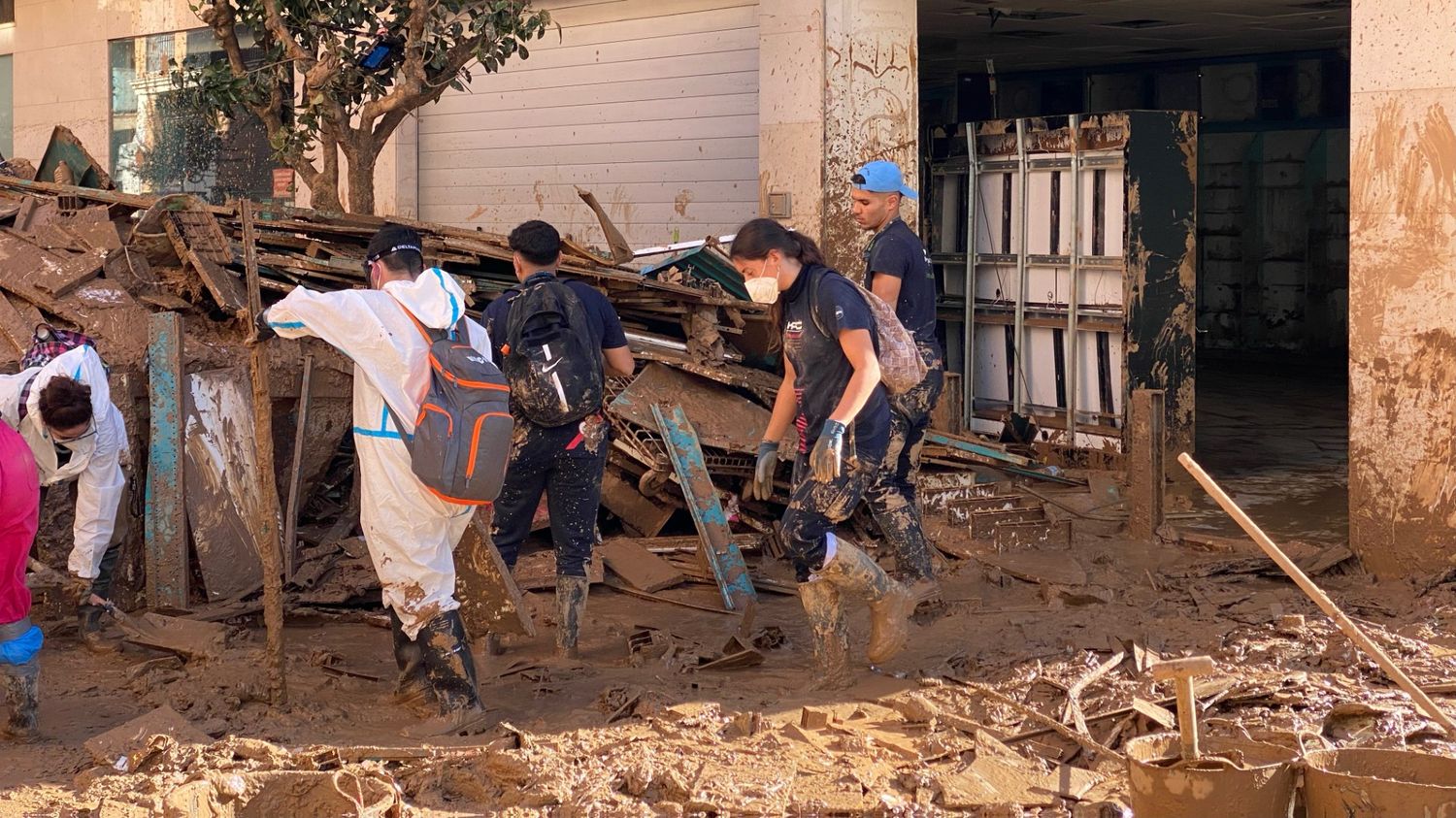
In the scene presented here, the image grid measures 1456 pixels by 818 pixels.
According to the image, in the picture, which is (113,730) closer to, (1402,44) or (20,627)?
(20,627)

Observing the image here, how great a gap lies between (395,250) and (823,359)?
1692 millimetres

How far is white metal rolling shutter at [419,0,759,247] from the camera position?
11570 mm

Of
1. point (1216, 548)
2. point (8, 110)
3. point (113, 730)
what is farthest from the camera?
point (8, 110)

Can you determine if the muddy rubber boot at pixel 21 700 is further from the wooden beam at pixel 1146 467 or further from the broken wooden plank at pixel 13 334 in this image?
the wooden beam at pixel 1146 467

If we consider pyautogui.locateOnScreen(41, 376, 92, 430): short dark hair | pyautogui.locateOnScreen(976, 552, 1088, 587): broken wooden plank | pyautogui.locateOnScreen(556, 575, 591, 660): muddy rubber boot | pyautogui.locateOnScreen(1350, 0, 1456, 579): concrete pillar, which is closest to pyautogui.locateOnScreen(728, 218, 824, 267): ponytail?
pyautogui.locateOnScreen(556, 575, 591, 660): muddy rubber boot

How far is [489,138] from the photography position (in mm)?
13367

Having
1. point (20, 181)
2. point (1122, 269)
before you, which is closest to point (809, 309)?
point (1122, 269)

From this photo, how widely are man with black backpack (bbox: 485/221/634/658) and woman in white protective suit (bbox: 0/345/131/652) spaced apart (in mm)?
1736

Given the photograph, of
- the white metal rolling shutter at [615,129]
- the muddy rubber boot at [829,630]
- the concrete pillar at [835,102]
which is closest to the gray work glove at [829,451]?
the muddy rubber boot at [829,630]

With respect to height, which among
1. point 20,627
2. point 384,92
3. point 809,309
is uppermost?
point 384,92

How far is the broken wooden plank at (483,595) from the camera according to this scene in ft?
21.1

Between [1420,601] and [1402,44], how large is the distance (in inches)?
107

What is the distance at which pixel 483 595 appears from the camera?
6496 mm

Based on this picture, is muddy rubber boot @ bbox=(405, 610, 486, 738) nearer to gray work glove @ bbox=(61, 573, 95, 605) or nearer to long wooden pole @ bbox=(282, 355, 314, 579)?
gray work glove @ bbox=(61, 573, 95, 605)
